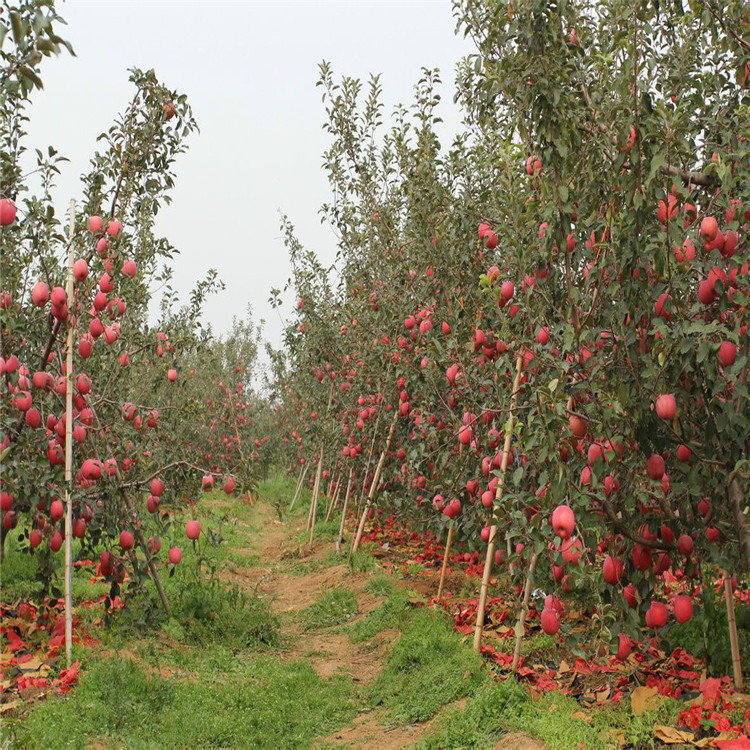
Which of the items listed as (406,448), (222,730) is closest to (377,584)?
(406,448)

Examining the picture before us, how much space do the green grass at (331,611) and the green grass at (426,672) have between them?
1.37 m

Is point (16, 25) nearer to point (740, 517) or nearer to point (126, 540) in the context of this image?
point (740, 517)

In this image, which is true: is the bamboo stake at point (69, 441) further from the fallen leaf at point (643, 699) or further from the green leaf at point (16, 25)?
the fallen leaf at point (643, 699)

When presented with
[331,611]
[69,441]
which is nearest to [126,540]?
[69,441]

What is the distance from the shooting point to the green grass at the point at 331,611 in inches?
289

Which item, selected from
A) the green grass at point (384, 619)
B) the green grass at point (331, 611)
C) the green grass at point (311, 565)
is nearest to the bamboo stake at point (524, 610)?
the green grass at point (384, 619)

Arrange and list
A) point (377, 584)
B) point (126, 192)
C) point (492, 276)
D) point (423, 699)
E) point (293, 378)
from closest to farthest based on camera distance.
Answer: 1. point (492, 276)
2. point (423, 699)
3. point (126, 192)
4. point (377, 584)
5. point (293, 378)

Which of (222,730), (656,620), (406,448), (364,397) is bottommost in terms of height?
(222,730)

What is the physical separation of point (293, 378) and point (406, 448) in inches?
270

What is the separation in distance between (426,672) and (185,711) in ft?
5.74

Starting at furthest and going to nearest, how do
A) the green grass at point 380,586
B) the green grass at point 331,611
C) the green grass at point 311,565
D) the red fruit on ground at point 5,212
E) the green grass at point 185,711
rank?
the green grass at point 311,565 < the green grass at point 380,586 < the green grass at point 331,611 < the green grass at point 185,711 < the red fruit on ground at point 5,212

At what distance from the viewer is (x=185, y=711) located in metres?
4.45

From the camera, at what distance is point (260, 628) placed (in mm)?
6371

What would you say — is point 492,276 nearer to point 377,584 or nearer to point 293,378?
point 377,584
